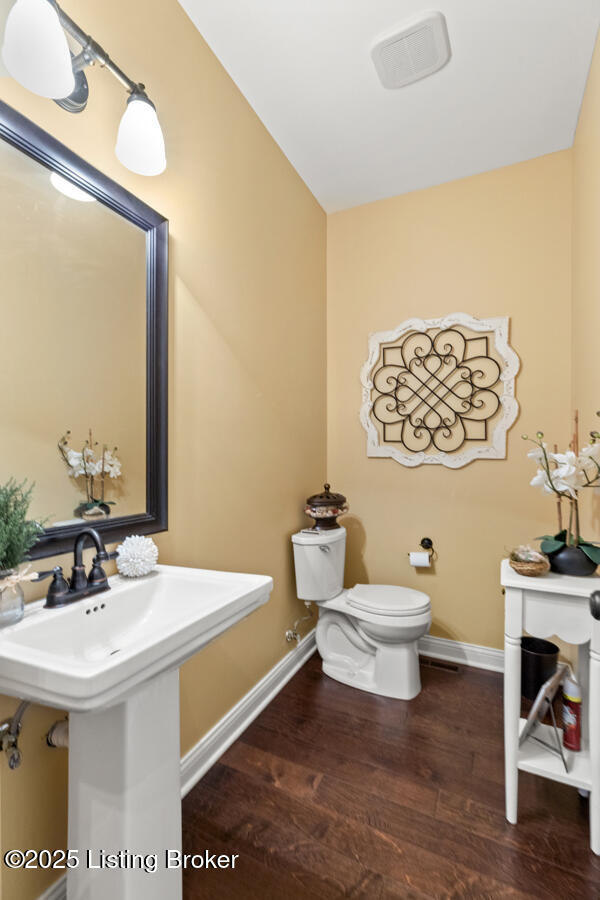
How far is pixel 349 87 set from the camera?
1.79 meters

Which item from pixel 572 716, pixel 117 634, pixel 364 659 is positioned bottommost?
pixel 364 659

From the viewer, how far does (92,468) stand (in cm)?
117

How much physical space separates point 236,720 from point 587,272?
2405 mm

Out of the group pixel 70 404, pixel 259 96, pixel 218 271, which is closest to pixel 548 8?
pixel 259 96

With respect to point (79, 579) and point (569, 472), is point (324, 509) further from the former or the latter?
point (79, 579)

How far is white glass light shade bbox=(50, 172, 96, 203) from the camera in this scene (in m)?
1.07

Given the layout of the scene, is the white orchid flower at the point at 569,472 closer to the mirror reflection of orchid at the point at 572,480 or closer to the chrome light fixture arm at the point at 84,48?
the mirror reflection of orchid at the point at 572,480

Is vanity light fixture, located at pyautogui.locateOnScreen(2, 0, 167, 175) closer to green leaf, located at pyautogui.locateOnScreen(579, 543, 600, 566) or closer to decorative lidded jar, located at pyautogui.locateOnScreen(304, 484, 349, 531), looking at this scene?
decorative lidded jar, located at pyautogui.locateOnScreen(304, 484, 349, 531)

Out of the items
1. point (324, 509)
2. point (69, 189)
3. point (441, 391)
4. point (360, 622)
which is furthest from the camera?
point (441, 391)

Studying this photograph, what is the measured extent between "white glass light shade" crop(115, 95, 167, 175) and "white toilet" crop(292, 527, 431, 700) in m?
1.65

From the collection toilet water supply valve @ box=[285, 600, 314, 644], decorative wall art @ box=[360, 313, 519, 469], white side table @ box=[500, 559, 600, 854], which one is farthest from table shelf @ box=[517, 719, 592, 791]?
decorative wall art @ box=[360, 313, 519, 469]

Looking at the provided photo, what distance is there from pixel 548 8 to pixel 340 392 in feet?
5.91

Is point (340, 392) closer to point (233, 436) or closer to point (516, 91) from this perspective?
point (233, 436)

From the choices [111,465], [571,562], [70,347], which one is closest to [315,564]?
[571,562]
